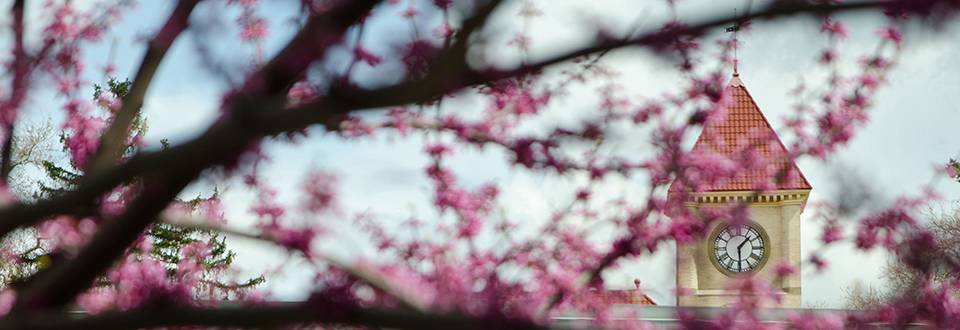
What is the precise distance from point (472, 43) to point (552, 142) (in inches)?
81.3

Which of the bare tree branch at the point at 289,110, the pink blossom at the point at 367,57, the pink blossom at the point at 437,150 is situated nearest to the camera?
the bare tree branch at the point at 289,110

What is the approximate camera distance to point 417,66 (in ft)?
6.29

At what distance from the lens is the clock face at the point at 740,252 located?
24.4 metres

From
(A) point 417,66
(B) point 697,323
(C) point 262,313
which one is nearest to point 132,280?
(C) point 262,313

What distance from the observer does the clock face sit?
2439 centimetres

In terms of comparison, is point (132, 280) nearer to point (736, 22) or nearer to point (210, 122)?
point (210, 122)

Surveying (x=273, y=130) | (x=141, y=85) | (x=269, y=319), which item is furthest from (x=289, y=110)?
(x=141, y=85)

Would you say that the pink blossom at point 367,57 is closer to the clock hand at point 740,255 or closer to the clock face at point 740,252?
the clock face at point 740,252

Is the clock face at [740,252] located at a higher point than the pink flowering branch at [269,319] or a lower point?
higher

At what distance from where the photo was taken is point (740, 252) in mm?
24719

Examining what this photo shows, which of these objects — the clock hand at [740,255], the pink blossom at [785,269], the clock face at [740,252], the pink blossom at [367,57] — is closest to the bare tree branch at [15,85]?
the pink blossom at [367,57]

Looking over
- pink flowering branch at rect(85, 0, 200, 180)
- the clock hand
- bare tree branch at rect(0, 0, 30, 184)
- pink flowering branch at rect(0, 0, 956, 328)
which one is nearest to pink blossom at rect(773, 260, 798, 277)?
pink flowering branch at rect(0, 0, 956, 328)

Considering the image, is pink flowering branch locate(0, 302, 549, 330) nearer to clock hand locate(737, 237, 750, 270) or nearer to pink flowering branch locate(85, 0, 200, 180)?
pink flowering branch locate(85, 0, 200, 180)

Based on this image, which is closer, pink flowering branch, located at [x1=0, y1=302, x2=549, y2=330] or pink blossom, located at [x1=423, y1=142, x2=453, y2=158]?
pink flowering branch, located at [x1=0, y1=302, x2=549, y2=330]
